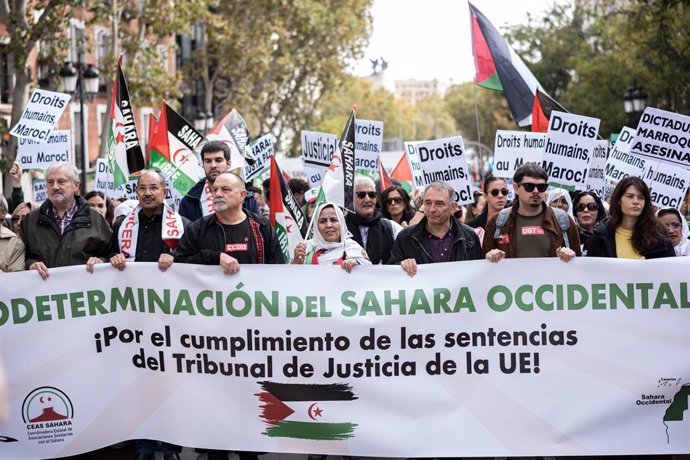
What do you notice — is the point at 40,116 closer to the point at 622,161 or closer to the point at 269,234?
the point at 622,161

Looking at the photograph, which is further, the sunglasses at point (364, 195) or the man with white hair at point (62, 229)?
the sunglasses at point (364, 195)

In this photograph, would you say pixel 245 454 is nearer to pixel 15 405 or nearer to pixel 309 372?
pixel 309 372

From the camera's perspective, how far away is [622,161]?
461 inches

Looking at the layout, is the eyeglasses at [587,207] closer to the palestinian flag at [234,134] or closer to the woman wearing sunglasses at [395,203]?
the woman wearing sunglasses at [395,203]

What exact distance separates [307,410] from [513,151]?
5679 millimetres

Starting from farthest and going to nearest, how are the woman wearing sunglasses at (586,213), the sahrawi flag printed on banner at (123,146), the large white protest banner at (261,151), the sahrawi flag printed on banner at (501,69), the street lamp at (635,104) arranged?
the street lamp at (635,104) < the large white protest banner at (261,151) < the sahrawi flag printed on banner at (501,69) < the sahrawi flag printed on banner at (123,146) < the woman wearing sunglasses at (586,213)

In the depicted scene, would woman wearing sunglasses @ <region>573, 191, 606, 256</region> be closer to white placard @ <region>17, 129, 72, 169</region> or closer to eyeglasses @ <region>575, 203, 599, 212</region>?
eyeglasses @ <region>575, 203, 599, 212</region>

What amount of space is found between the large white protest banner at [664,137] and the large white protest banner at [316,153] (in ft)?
12.1

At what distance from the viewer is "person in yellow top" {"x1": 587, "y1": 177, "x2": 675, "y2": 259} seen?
698 cm

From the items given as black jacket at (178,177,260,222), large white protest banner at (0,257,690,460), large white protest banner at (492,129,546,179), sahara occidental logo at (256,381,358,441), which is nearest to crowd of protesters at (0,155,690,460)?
large white protest banner at (0,257,690,460)

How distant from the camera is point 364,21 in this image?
147 ft

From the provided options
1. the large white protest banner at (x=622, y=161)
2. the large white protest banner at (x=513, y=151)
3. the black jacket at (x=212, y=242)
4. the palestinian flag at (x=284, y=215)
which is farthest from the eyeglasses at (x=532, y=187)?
the large white protest banner at (x=513, y=151)

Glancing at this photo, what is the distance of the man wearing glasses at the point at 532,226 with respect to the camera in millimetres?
7012

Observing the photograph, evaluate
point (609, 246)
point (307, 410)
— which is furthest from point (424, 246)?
point (307, 410)
